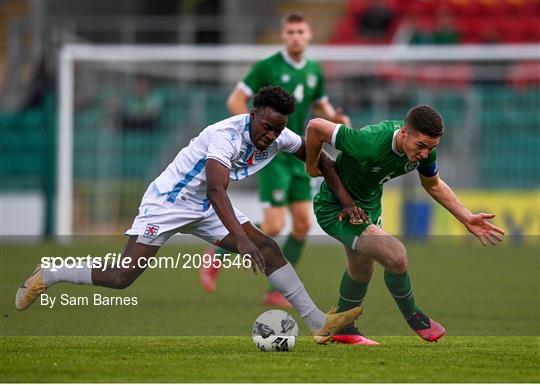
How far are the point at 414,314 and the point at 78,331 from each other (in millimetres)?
2572

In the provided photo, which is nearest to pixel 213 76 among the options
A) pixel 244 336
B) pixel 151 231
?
pixel 244 336

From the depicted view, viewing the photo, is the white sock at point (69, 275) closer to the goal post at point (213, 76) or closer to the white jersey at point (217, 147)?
the white jersey at point (217, 147)

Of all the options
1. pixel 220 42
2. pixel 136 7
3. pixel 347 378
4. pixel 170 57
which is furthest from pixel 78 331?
pixel 136 7

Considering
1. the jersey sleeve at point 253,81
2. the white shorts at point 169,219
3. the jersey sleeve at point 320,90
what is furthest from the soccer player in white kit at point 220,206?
the jersey sleeve at point 320,90

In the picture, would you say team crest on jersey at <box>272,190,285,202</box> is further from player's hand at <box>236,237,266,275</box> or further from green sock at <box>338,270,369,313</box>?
player's hand at <box>236,237,266,275</box>

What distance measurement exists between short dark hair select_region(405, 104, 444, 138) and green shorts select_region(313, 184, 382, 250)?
0.81 meters

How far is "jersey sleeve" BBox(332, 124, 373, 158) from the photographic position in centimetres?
805

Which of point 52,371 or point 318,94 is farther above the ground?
point 318,94

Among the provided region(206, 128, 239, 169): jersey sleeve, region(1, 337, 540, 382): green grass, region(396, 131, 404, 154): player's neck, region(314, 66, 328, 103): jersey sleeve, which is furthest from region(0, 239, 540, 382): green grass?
region(314, 66, 328, 103): jersey sleeve

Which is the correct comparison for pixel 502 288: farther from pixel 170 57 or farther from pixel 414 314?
pixel 170 57

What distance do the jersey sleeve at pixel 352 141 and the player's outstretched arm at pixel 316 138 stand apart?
5 cm

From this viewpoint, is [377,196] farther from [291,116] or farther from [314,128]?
[291,116]

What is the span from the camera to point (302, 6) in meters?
26.4

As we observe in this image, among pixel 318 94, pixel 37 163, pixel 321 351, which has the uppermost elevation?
pixel 318 94
